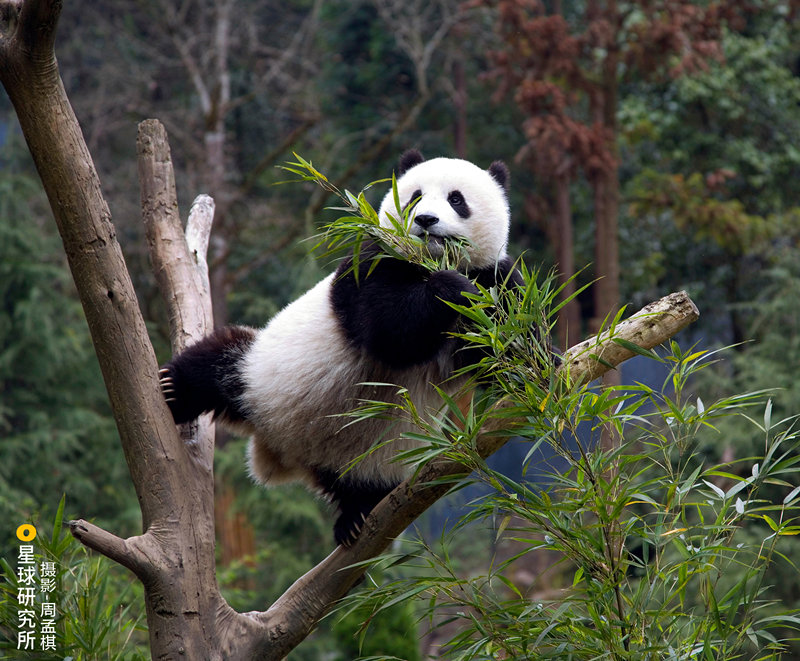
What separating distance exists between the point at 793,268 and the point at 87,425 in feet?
19.0

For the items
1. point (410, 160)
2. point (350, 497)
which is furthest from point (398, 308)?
point (410, 160)

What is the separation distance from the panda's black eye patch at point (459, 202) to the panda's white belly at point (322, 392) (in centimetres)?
Result: 47

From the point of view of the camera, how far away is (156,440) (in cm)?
234

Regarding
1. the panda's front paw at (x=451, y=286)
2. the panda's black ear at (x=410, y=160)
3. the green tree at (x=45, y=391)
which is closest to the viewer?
the panda's front paw at (x=451, y=286)

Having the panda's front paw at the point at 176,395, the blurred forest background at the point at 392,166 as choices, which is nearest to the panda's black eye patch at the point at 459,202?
the panda's front paw at the point at 176,395

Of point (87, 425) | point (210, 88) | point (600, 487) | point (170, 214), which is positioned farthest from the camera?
point (210, 88)

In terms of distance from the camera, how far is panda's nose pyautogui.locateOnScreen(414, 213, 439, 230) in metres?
2.46

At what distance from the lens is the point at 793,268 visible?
695 cm

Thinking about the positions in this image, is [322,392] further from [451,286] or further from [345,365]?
[451,286]

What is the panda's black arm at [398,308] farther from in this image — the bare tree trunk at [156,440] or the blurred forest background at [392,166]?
the blurred forest background at [392,166]

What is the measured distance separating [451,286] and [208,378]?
92 cm

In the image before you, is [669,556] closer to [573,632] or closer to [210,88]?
[573,632]

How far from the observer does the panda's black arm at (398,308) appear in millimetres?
2283

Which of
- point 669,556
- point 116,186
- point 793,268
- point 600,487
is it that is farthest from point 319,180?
point 116,186
